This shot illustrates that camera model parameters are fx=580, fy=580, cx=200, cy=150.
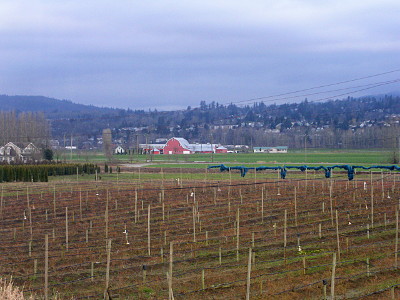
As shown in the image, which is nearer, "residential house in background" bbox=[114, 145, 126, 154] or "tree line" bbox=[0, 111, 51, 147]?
"tree line" bbox=[0, 111, 51, 147]

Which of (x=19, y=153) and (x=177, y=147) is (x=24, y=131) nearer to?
(x=19, y=153)

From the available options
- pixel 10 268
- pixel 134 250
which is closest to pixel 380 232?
pixel 134 250

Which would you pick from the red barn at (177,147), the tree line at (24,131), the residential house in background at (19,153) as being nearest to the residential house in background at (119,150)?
the red barn at (177,147)

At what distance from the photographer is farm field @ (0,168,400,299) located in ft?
45.4

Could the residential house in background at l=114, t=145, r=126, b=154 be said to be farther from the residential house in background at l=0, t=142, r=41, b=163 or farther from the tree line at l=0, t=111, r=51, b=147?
the residential house in background at l=0, t=142, r=41, b=163

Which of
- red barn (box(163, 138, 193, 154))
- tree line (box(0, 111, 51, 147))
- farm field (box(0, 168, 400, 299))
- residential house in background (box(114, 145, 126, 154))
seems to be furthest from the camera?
residential house in background (box(114, 145, 126, 154))

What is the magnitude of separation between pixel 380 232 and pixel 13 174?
34.6m

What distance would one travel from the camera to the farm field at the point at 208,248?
13.8m

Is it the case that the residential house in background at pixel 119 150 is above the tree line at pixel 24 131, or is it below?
below

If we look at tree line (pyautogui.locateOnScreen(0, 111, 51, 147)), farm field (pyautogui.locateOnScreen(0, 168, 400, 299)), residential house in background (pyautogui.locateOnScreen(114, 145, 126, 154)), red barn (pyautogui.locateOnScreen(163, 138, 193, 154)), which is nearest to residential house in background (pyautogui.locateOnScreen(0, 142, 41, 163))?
tree line (pyautogui.locateOnScreen(0, 111, 51, 147))

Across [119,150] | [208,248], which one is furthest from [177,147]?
[208,248]

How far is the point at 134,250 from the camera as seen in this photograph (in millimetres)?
18688

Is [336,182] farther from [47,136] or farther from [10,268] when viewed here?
[47,136]

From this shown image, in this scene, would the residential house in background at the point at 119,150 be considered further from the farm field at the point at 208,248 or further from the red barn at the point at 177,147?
the farm field at the point at 208,248
